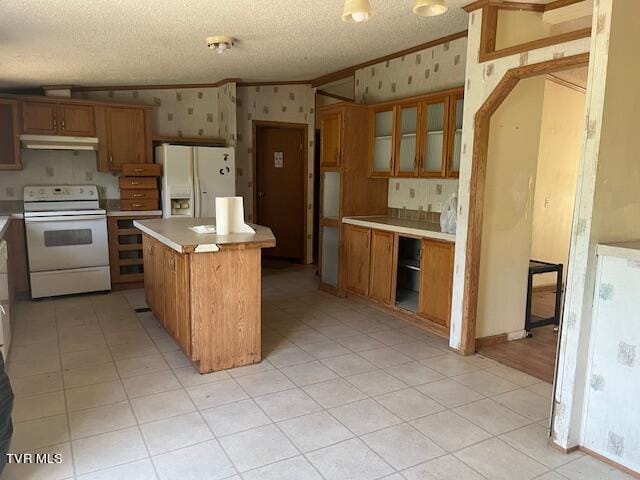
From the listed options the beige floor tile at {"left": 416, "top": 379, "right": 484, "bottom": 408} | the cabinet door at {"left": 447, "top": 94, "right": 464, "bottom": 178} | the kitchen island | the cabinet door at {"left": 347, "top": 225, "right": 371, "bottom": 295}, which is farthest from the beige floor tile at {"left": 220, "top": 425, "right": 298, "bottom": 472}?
the cabinet door at {"left": 447, "top": 94, "right": 464, "bottom": 178}

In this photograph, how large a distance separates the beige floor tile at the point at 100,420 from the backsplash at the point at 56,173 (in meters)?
3.45

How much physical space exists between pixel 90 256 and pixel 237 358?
2.54 m

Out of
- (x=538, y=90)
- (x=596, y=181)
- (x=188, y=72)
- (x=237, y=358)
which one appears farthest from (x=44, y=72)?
(x=596, y=181)

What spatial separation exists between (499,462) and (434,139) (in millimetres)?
2681

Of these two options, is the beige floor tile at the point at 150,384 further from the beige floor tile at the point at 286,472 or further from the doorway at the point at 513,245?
the doorway at the point at 513,245

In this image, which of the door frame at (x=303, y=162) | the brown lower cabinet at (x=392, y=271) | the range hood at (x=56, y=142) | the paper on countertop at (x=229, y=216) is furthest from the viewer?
the door frame at (x=303, y=162)

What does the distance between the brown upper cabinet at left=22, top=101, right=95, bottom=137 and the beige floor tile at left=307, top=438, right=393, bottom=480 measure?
4.31m

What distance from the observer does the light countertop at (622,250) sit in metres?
1.98

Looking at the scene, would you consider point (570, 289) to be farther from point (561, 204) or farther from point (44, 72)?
point (44, 72)

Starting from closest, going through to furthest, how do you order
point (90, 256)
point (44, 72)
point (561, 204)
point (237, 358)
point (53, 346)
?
point (237, 358) < point (53, 346) < point (44, 72) < point (90, 256) < point (561, 204)

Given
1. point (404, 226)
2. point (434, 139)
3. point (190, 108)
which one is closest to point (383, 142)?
point (434, 139)

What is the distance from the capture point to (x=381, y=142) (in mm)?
4672

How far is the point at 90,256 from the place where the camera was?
482 centimetres

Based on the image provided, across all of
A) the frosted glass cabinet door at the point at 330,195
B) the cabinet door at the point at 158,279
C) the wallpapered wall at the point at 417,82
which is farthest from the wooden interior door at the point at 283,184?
the cabinet door at the point at 158,279
